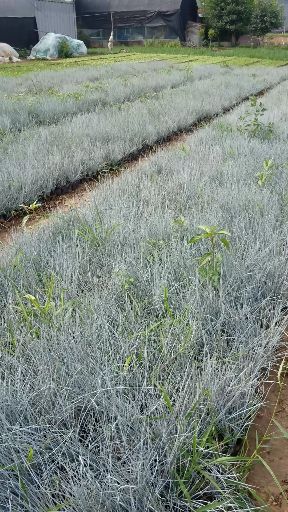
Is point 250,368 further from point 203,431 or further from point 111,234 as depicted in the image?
point 111,234

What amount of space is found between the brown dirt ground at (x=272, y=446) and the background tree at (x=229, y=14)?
3554 centimetres

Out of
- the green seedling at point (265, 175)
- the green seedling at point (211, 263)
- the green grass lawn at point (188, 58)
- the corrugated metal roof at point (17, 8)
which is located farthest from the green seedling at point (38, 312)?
the corrugated metal roof at point (17, 8)

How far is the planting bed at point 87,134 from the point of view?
4.69 metres

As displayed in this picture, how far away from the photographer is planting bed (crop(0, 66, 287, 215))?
4.69 metres

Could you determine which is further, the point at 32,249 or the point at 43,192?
the point at 43,192

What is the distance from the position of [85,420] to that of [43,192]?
348 centimetres

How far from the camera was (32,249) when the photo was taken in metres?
2.79

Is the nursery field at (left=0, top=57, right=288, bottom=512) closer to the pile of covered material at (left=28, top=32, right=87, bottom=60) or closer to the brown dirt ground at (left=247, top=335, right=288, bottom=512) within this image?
the brown dirt ground at (left=247, top=335, right=288, bottom=512)

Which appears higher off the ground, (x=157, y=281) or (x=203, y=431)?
(x=157, y=281)

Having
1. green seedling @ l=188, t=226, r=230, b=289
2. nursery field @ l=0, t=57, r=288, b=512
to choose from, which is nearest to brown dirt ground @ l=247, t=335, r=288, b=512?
nursery field @ l=0, t=57, r=288, b=512

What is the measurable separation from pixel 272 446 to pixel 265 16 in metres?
36.4

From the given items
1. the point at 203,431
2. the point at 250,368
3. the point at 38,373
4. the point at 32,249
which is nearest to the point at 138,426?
the point at 203,431

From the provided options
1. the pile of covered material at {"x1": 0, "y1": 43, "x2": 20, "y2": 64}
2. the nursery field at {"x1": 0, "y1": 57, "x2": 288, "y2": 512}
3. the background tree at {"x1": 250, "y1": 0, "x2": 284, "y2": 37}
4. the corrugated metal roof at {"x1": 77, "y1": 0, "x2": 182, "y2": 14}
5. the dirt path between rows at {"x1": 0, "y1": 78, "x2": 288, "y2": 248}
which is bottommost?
the dirt path between rows at {"x1": 0, "y1": 78, "x2": 288, "y2": 248}

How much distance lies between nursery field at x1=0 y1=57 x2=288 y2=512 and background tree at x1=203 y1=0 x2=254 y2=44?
32.3 m
